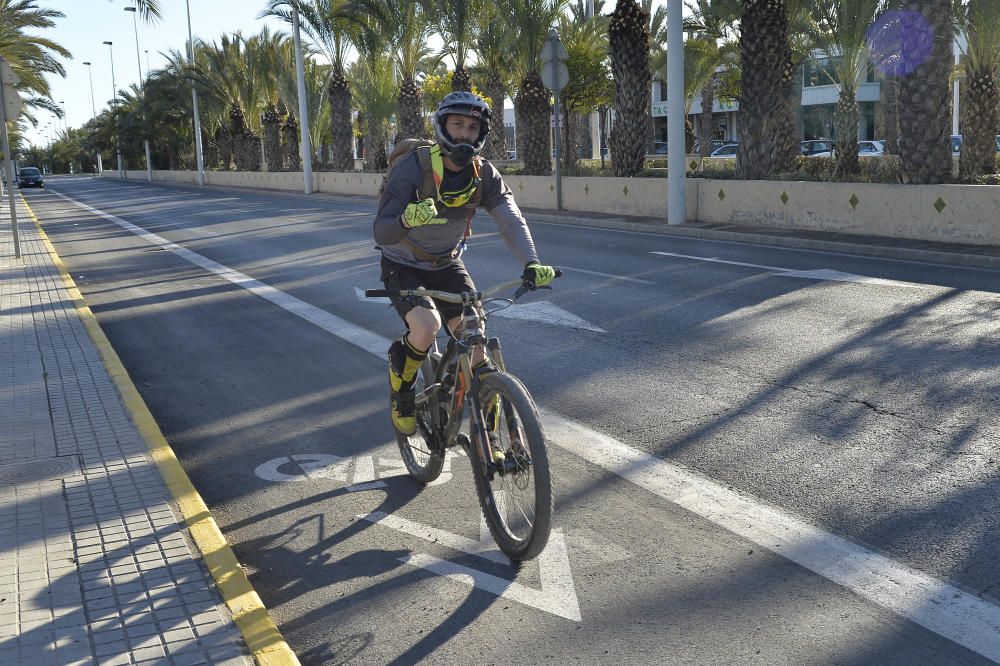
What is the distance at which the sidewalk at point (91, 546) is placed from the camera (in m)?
3.41

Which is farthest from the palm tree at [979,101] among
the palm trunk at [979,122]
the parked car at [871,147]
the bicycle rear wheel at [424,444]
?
the bicycle rear wheel at [424,444]

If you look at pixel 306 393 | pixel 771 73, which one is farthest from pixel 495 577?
pixel 771 73

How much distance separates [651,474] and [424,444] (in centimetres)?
122

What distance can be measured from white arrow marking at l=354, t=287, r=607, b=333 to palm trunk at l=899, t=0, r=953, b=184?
8702 mm

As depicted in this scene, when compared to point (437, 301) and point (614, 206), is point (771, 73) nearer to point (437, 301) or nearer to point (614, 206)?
point (614, 206)

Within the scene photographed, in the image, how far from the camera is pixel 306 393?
7348 millimetres

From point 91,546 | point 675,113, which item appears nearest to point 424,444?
point 91,546

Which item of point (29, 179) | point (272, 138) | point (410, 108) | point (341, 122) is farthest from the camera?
point (29, 179)

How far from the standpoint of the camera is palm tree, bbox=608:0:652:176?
23.2 meters

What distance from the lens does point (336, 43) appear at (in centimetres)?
4072

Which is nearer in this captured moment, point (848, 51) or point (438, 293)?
point (438, 293)

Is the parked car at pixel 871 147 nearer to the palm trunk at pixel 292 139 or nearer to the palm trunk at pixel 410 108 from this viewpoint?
the palm trunk at pixel 410 108

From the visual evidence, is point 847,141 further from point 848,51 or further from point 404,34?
point 404,34

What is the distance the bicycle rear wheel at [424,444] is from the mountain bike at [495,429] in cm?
11
